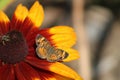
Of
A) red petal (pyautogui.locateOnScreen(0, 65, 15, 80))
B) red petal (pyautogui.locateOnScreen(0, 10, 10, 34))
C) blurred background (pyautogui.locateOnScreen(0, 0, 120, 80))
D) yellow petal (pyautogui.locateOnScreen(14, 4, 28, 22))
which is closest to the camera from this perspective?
red petal (pyautogui.locateOnScreen(0, 65, 15, 80))

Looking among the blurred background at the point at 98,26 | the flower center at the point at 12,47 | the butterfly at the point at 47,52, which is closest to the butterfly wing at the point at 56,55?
the butterfly at the point at 47,52

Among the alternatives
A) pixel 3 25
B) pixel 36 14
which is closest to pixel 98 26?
pixel 36 14

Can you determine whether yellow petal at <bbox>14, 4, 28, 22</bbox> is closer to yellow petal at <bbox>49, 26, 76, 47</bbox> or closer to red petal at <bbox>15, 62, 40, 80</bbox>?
yellow petal at <bbox>49, 26, 76, 47</bbox>

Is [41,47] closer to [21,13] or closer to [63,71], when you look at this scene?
[63,71]

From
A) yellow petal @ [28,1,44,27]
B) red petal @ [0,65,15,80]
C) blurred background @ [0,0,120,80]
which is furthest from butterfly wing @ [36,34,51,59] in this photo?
blurred background @ [0,0,120,80]

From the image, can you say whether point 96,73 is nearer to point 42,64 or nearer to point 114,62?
point 114,62

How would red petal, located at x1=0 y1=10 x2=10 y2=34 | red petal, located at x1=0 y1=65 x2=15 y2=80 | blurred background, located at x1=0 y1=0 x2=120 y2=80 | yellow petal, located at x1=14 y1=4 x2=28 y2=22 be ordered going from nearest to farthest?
red petal, located at x1=0 y1=65 x2=15 y2=80 < red petal, located at x1=0 y1=10 x2=10 y2=34 < yellow petal, located at x1=14 y1=4 x2=28 y2=22 < blurred background, located at x1=0 y1=0 x2=120 y2=80

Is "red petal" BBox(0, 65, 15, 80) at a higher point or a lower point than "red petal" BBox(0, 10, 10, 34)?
lower
